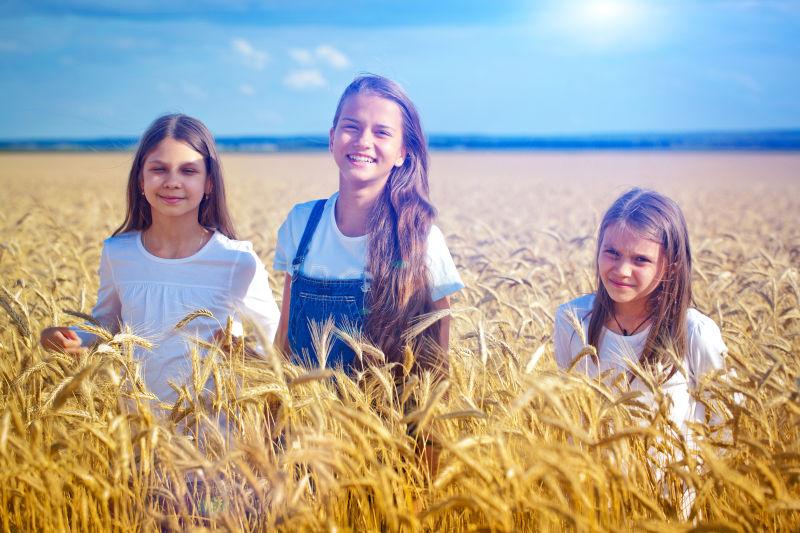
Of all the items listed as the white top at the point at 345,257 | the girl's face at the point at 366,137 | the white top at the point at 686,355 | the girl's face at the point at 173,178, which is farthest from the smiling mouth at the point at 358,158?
the white top at the point at 686,355

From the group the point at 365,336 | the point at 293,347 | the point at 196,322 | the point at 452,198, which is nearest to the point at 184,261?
the point at 196,322

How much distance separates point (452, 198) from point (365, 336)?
63.8 feet

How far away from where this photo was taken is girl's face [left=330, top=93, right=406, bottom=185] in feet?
9.46

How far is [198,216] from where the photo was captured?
3.27 metres

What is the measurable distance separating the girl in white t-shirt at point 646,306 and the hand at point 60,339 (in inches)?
77.5

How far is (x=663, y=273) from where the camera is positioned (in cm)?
283

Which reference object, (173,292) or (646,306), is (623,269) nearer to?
(646,306)

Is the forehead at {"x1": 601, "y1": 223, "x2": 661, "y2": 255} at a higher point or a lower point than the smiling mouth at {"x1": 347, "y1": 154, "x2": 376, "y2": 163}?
lower

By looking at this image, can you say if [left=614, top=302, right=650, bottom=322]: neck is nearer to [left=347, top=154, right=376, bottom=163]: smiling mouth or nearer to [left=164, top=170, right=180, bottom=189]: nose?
[left=347, top=154, right=376, bottom=163]: smiling mouth

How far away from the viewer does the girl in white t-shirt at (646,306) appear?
2.66m

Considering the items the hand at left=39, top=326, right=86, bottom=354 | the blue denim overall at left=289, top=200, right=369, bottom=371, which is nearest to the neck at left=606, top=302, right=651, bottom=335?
the blue denim overall at left=289, top=200, right=369, bottom=371

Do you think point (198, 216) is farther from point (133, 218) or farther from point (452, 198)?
point (452, 198)

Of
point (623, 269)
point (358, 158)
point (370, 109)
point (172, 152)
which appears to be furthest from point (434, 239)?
point (172, 152)

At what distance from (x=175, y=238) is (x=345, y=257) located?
863 millimetres
